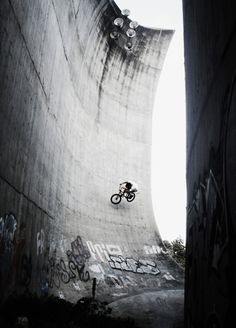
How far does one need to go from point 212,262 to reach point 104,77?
19705 mm

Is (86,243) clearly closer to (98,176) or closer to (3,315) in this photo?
(98,176)

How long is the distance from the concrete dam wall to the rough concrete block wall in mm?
4505

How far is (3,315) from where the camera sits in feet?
23.7

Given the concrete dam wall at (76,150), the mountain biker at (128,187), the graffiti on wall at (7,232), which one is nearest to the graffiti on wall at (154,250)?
the concrete dam wall at (76,150)

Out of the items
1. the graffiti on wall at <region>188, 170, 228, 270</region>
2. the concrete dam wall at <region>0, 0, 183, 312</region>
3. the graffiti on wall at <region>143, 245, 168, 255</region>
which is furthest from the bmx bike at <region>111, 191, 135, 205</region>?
the graffiti on wall at <region>188, 170, 228, 270</region>

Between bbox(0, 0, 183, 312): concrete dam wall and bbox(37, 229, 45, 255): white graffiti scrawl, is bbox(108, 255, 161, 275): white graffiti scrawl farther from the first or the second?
bbox(37, 229, 45, 255): white graffiti scrawl

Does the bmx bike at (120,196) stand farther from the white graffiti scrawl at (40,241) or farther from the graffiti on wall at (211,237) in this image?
the graffiti on wall at (211,237)

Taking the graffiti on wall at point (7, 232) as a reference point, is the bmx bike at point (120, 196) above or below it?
above

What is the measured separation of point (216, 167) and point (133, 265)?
15991 millimetres

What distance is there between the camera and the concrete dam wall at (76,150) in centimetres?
884

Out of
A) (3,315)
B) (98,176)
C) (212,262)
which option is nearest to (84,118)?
(98,176)

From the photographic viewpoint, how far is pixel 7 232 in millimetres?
8227

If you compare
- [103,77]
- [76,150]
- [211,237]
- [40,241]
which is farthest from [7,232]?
[103,77]

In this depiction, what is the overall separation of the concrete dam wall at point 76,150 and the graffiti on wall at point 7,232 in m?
0.02
